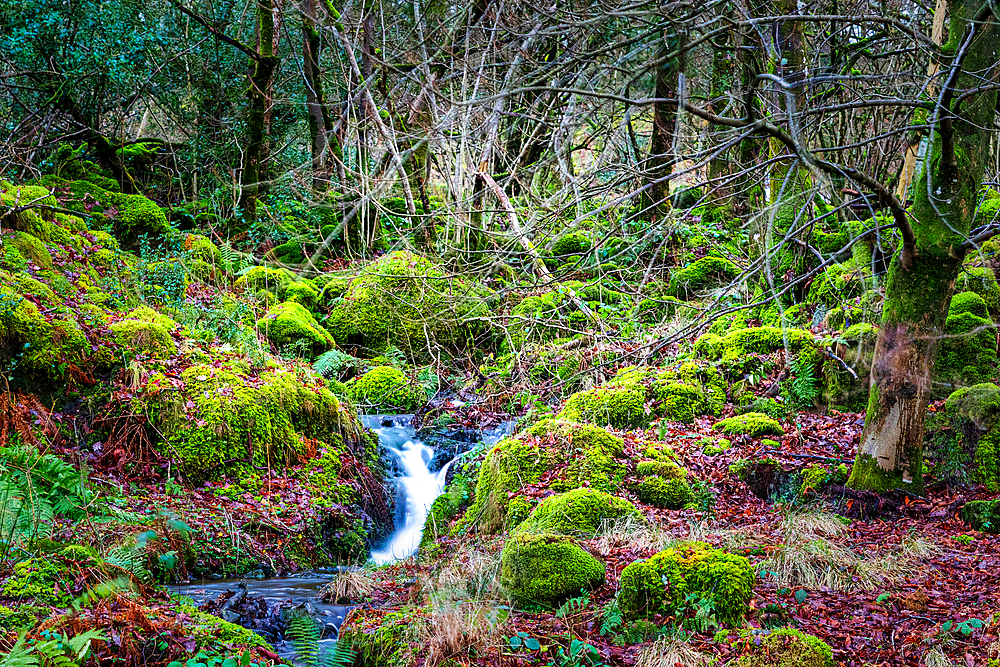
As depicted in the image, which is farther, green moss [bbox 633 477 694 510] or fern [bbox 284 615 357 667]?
green moss [bbox 633 477 694 510]

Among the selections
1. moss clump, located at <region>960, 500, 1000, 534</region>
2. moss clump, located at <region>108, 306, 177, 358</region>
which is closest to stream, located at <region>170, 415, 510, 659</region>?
moss clump, located at <region>108, 306, 177, 358</region>

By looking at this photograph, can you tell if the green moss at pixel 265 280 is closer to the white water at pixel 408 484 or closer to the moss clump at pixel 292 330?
the moss clump at pixel 292 330

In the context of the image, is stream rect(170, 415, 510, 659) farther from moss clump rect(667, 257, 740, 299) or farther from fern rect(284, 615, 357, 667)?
moss clump rect(667, 257, 740, 299)

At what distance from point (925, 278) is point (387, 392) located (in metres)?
6.90

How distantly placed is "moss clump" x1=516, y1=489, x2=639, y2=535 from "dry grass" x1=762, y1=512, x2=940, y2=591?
1376mm

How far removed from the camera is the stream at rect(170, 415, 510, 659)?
5.77 metres

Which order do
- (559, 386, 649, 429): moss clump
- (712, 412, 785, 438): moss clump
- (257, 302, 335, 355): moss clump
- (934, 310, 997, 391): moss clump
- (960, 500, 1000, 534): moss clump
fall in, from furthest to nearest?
(257, 302, 335, 355): moss clump, (559, 386, 649, 429): moss clump, (712, 412, 785, 438): moss clump, (934, 310, 997, 391): moss clump, (960, 500, 1000, 534): moss clump

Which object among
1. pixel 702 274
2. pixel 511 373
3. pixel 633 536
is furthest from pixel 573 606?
pixel 702 274

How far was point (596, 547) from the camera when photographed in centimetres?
586

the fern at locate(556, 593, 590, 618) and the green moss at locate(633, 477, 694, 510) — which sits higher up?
the fern at locate(556, 593, 590, 618)

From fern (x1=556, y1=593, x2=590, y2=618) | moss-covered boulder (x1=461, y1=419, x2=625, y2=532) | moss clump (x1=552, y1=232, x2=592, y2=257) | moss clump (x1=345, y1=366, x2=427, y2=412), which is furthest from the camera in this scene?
moss clump (x1=552, y1=232, x2=592, y2=257)

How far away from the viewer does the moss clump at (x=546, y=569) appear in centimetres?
509

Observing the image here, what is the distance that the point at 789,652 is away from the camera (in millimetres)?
4109

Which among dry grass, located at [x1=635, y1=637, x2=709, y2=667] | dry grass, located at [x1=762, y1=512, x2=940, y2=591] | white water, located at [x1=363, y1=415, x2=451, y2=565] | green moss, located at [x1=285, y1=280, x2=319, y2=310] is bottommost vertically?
white water, located at [x1=363, y1=415, x2=451, y2=565]
